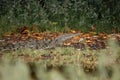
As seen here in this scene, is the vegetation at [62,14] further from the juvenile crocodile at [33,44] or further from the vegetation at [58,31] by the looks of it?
the juvenile crocodile at [33,44]

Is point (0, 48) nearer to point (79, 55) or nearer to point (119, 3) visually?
point (79, 55)

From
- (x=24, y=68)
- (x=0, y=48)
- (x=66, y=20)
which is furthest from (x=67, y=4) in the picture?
(x=24, y=68)

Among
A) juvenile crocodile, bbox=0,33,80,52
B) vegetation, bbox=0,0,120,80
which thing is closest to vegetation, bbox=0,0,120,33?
vegetation, bbox=0,0,120,80

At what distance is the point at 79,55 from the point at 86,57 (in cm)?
15

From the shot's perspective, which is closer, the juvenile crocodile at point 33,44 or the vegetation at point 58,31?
the vegetation at point 58,31

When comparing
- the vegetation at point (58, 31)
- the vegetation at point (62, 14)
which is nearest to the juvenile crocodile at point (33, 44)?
the vegetation at point (58, 31)

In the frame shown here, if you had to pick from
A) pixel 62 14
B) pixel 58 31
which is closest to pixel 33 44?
pixel 58 31

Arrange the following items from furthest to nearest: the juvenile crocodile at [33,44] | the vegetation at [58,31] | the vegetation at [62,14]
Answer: the vegetation at [62,14], the juvenile crocodile at [33,44], the vegetation at [58,31]

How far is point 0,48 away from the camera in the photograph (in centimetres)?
862

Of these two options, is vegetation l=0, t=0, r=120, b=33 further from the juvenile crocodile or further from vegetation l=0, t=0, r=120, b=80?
the juvenile crocodile

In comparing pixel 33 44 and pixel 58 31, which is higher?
pixel 33 44

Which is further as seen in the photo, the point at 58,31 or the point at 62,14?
the point at 62,14

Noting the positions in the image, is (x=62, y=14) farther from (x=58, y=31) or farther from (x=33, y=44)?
(x=33, y=44)

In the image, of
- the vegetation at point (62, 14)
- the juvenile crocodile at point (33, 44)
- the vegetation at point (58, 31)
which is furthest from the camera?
the vegetation at point (62, 14)
